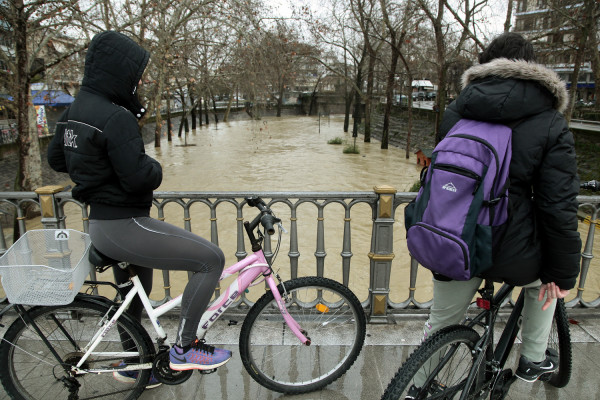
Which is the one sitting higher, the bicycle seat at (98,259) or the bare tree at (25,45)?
the bare tree at (25,45)

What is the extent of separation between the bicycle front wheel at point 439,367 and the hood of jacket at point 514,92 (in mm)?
1061

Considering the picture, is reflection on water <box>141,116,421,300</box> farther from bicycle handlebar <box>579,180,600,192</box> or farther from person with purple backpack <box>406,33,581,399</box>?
person with purple backpack <box>406,33,581,399</box>

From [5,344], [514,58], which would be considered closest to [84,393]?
[5,344]

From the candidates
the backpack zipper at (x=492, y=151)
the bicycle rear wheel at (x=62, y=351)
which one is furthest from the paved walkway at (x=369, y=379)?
the backpack zipper at (x=492, y=151)

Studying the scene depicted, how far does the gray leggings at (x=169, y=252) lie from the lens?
229 centimetres

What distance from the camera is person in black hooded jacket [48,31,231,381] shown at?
209cm

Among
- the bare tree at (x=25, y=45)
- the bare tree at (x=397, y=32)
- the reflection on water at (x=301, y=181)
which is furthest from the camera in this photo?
the bare tree at (x=397, y=32)

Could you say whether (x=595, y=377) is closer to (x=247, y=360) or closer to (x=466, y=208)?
(x=466, y=208)

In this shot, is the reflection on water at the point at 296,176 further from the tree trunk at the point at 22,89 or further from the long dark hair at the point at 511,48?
the long dark hair at the point at 511,48

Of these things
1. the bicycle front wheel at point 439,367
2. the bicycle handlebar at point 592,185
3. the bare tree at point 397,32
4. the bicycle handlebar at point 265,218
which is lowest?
the bicycle front wheel at point 439,367

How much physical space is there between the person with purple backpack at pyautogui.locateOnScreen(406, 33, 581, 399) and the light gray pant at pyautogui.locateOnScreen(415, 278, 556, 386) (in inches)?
3.6

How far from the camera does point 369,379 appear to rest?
2.96m

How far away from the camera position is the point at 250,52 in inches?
450

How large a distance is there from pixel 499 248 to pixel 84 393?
2.62m
